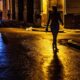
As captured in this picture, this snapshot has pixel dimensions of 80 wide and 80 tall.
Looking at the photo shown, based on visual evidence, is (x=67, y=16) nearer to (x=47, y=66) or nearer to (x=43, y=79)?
(x=47, y=66)

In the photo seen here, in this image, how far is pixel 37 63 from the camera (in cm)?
1317

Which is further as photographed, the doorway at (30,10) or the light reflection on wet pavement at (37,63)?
the doorway at (30,10)

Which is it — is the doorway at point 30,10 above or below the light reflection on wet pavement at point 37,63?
above

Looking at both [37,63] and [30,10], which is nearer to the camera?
[37,63]

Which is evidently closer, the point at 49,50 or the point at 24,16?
the point at 49,50

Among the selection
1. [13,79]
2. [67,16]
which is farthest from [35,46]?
[67,16]

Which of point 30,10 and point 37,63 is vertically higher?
point 30,10

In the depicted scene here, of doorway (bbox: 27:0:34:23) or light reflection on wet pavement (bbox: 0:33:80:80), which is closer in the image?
light reflection on wet pavement (bbox: 0:33:80:80)

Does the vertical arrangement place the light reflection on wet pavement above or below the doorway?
below

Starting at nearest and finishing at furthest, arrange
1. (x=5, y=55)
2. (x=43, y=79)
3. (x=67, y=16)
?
(x=43, y=79), (x=5, y=55), (x=67, y=16)

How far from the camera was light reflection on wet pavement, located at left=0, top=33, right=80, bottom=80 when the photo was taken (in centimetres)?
1087

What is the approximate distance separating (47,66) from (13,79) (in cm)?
243

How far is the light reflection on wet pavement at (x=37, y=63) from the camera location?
35.7ft

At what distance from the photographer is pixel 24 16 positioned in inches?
1716
